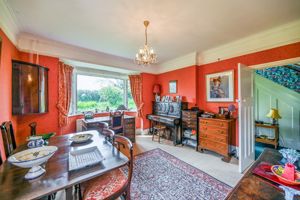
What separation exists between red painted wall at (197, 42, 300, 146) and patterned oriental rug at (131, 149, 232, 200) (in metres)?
1.53

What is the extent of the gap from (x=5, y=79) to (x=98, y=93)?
2257 millimetres

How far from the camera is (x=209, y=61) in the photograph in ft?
11.6

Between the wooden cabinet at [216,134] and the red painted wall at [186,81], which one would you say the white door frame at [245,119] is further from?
the red painted wall at [186,81]

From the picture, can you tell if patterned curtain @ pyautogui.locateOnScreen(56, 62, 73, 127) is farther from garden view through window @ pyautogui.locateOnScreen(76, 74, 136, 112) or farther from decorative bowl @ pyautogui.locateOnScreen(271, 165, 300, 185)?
decorative bowl @ pyautogui.locateOnScreen(271, 165, 300, 185)

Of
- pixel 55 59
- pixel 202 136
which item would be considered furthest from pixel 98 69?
pixel 202 136

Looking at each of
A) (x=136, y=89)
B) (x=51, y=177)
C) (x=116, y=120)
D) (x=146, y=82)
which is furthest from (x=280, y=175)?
(x=146, y=82)

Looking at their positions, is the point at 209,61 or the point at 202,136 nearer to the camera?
the point at 202,136

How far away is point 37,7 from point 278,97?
5.91 metres

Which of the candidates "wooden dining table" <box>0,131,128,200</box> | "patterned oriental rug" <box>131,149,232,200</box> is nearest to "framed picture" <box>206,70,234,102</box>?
"patterned oriental rug" <box>131,149,232,200</box>

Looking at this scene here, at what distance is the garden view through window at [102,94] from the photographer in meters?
3.89

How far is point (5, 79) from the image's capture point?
2.06 m

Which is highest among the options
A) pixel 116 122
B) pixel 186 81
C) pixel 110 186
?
pixel 186 81

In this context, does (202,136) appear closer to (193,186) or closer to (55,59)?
(193,186)

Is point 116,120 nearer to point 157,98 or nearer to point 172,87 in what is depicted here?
point 157,98
